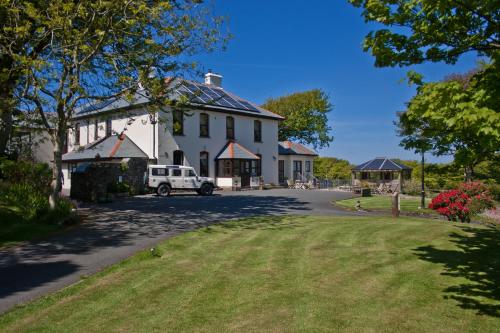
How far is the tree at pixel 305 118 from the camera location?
57938mm

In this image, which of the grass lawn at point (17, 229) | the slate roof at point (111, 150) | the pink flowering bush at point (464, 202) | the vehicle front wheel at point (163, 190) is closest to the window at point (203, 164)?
the slate roof at point (111, 150)

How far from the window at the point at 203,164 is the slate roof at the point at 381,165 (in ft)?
50.9

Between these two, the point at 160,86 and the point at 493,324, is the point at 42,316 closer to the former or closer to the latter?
the point at 493,324

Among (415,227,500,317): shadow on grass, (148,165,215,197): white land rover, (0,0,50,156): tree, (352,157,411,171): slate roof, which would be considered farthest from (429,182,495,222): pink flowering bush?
(352,157,411,171): slate roof

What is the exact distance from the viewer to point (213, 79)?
43.6 m

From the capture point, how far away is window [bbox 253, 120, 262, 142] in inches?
1599

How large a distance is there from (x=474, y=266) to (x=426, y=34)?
15.7ft

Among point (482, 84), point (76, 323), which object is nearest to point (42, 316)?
point (76, 323)

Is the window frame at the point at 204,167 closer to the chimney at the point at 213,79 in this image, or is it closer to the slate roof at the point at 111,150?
the slate roof at the point at 111,150

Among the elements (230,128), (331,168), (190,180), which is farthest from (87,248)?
(331,168)

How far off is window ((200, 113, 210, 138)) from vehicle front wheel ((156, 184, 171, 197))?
911cm

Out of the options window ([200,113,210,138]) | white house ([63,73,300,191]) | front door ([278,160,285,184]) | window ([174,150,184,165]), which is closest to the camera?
white house ([63,73,300,191])

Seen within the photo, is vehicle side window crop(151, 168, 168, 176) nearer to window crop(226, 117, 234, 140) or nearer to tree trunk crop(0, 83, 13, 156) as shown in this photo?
tree trunk crop(0, 83, 13, 156)

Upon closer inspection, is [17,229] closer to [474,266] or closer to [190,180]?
[474,266]
